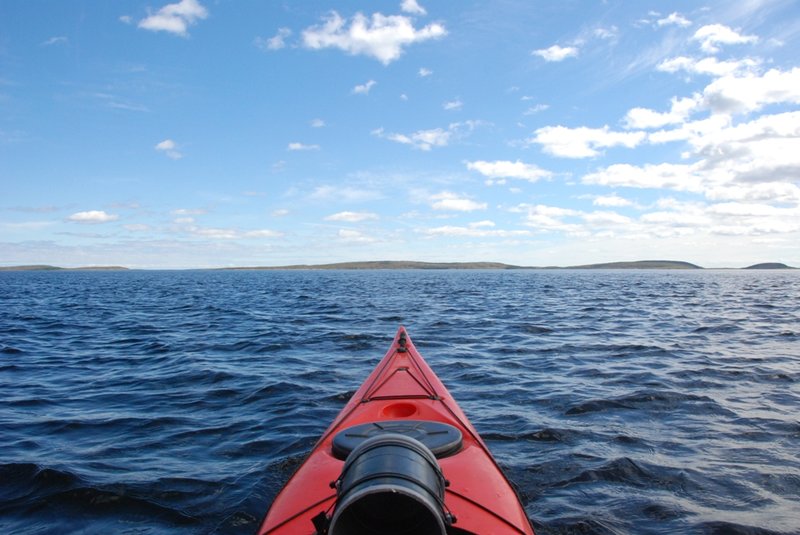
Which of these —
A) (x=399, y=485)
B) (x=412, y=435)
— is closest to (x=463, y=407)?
(x=412, y=435)

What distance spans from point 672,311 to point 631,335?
1005 cm

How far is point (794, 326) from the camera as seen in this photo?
18.3m

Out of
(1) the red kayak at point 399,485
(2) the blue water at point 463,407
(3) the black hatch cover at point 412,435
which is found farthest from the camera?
(2) the blue water at point 463,407

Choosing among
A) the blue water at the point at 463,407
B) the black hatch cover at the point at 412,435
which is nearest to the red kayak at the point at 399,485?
the black hatch cover at the point at 412,435

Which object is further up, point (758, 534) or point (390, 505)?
point (390, 505)

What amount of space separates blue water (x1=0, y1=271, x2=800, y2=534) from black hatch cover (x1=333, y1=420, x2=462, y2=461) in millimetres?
1401

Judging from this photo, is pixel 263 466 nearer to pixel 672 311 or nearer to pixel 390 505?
pixel 390 505

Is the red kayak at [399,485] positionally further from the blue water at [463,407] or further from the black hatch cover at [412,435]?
the blue water at [463,407]

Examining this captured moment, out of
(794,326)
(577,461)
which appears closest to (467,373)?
(577,461)

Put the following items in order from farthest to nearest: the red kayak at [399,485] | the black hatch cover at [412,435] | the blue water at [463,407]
Result: the blue water at [463,407]
the black hatch cover at [412,435]
the red kayak at [399,485]

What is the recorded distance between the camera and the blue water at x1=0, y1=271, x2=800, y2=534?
5.32 m

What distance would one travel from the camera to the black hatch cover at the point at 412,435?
172 inches

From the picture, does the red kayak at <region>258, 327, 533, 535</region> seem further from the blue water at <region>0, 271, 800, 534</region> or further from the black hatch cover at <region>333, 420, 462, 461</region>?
the blue water at <region>0, 271, 800, 534</region>

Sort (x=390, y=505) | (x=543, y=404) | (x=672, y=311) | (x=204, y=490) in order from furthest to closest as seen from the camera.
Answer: (x=672, y=311) → (x=543, y=404) → (x=204, y=490) → (x=390, y=505)
